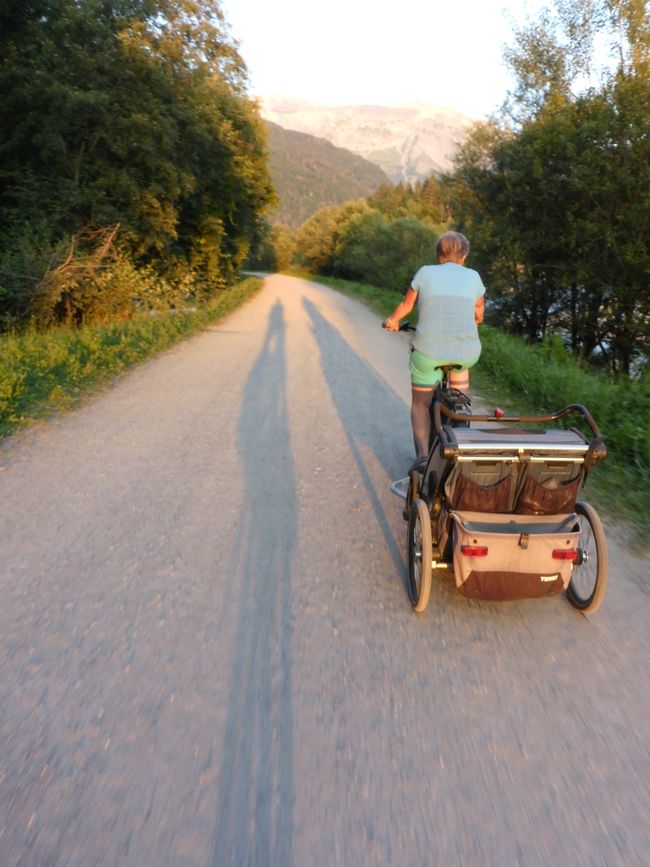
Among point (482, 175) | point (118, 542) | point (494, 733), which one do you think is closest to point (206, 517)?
point (118, 542)

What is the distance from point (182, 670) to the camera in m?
2.72

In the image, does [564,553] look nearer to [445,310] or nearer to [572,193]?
[445,310]

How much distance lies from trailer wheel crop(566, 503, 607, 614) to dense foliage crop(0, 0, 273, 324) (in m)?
11.1

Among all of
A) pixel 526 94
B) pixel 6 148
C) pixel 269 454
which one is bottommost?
pixel 269 454

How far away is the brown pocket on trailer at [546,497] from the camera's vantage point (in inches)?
122

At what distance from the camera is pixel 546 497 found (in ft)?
10.3

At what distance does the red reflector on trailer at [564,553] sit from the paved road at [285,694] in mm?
443

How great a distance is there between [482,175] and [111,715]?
18.5 metres

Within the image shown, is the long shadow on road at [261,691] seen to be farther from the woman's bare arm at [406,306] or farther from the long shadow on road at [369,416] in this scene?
the woman's bare arm at [406,306]

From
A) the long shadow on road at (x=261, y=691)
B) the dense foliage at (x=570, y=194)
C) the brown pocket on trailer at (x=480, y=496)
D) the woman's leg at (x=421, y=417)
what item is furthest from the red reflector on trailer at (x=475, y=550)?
the dense foliage at (x=570, y=194)

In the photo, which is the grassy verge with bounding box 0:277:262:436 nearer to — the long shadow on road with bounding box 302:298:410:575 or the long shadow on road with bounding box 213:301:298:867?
the long shadow on road with bounding box 213:301:298:867

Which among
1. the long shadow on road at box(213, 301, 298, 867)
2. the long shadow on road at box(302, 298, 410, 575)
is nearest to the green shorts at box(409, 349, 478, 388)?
the long shadow on road at box(302, 298, 410, 575)

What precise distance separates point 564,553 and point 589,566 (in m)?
0.37

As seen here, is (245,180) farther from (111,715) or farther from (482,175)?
(111,715)
